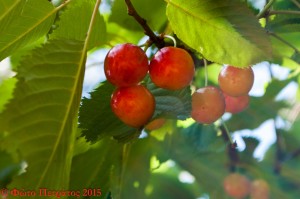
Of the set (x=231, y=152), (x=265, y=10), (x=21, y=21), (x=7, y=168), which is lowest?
(x=7, y=168)

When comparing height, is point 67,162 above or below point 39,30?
below

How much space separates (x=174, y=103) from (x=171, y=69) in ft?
0.21

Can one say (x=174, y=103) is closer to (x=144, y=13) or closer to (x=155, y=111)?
(x=155, y=111)

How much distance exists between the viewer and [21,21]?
0.78 metres

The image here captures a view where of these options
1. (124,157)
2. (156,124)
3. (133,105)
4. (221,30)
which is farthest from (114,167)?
(221,30)

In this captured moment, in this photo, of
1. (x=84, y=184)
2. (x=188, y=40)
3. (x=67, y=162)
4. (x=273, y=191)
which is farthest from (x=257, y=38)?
(x=84, y=184)

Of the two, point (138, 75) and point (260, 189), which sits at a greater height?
point (138, 75)

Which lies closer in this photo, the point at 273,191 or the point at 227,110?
the point at 273,191

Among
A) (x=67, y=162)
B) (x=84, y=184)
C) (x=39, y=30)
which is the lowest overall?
(x=84, y=184)

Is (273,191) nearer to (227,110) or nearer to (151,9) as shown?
(227,110)

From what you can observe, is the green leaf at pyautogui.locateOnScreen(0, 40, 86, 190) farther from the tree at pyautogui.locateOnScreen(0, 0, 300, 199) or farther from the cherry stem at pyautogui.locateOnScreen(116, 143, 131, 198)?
the cherry stem at pyautogui.locateOnScreen(116, 143, 131, 198)

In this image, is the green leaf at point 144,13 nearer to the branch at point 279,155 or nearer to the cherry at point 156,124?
the cherry at point 156,124

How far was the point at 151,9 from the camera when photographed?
2.98 ft

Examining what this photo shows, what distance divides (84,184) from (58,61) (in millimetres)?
282
